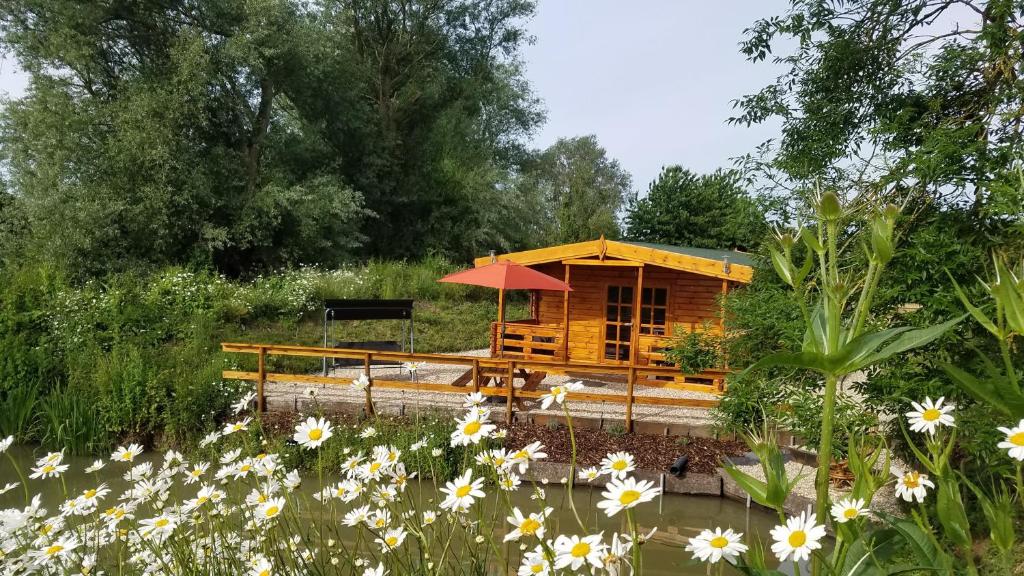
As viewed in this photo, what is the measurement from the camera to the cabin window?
1065cm

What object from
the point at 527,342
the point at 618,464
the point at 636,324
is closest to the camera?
the point at 618,464

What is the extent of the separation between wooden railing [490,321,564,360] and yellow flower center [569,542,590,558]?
9321mm

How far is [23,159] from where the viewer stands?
14359 mm

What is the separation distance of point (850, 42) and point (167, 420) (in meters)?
8.11

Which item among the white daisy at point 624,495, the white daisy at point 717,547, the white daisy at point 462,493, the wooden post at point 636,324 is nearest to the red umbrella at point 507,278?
the wooden post at point 636,324

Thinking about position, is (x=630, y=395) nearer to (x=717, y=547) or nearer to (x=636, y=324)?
(x=636, y=324)

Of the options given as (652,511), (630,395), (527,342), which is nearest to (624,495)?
(652,511)

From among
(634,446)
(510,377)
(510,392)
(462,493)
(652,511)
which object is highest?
(462,493)

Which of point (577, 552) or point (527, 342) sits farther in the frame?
point (527, 342)

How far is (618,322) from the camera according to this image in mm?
11156

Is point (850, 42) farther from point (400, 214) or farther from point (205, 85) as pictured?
point (400, 214)

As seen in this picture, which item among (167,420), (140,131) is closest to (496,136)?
(140,131)

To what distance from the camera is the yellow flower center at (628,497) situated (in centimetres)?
101

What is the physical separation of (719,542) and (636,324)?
30.8 feet
